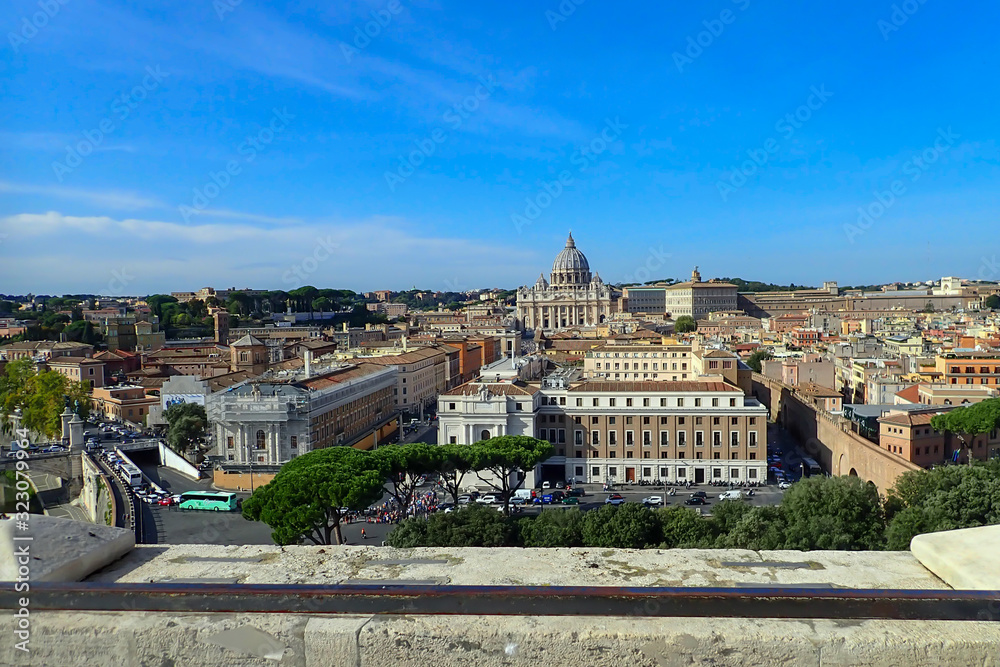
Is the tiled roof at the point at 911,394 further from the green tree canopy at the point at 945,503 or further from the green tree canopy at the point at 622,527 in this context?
the green tree canopy at the point at 622,527

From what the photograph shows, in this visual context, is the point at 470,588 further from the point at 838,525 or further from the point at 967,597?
the point at 838,525

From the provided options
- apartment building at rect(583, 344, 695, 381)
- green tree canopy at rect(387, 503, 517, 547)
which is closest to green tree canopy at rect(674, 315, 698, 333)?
apartment building at rect(583, 344, 695, 381)

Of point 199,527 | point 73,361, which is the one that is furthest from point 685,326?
point 199,527

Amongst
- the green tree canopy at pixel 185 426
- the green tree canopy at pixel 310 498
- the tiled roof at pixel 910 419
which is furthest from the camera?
the green tree canopy at pixel 185 426

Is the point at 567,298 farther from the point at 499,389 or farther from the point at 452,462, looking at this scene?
the point at 452,462

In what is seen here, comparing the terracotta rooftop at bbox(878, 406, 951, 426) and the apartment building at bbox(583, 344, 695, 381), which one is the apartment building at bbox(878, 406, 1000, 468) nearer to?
the terracotta rooftop at bbox(878, 406, 951, 426)

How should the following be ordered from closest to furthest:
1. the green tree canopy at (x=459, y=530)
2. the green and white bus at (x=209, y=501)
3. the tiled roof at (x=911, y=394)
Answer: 1. the green tree canopy at (x=459, y=530)
2. the green and white bus at (x=209, y=501)
3. the tiled roof at (x=911, y=394)

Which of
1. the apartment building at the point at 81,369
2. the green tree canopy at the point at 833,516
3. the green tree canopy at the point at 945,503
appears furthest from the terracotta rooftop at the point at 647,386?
the apartment building at the point at 81,369
